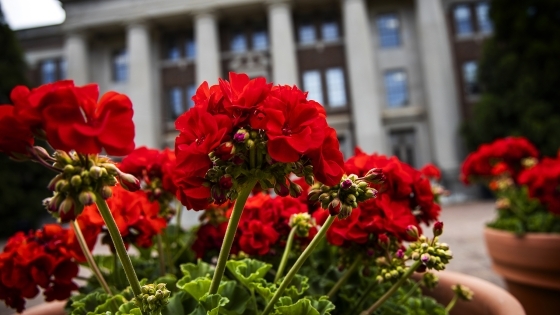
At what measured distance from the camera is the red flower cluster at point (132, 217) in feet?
3.16

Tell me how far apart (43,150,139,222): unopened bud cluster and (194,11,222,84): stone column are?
1610 centimetres

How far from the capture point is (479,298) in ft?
4.07

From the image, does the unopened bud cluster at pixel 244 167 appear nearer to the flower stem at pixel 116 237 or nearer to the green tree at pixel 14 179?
the flower stem at pixel 116 237

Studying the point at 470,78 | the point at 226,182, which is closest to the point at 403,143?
the point at 470,78

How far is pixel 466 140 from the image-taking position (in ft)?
45.5

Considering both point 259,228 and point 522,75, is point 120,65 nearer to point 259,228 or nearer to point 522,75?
point 522,75

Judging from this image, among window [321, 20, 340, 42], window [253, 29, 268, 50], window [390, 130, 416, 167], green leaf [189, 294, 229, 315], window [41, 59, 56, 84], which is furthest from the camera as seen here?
window [41, 59, 56, 84]

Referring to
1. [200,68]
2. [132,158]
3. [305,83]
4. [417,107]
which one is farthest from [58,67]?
[132,158]

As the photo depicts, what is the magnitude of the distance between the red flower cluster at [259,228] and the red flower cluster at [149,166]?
0.18 metres

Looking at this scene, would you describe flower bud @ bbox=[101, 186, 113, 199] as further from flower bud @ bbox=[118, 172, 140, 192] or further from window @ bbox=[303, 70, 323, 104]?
window @ bbox=[303, 70, 323, 104]

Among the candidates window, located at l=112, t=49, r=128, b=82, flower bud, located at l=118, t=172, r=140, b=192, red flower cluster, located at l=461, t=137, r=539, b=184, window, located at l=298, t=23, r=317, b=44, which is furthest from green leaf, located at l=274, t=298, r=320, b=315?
window, located at l=112, t=49, r=128, b=82

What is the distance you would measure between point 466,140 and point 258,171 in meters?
14.8

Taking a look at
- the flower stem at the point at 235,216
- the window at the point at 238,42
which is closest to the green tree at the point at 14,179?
the window at the point at 238,42

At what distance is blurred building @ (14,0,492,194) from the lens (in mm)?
15977
